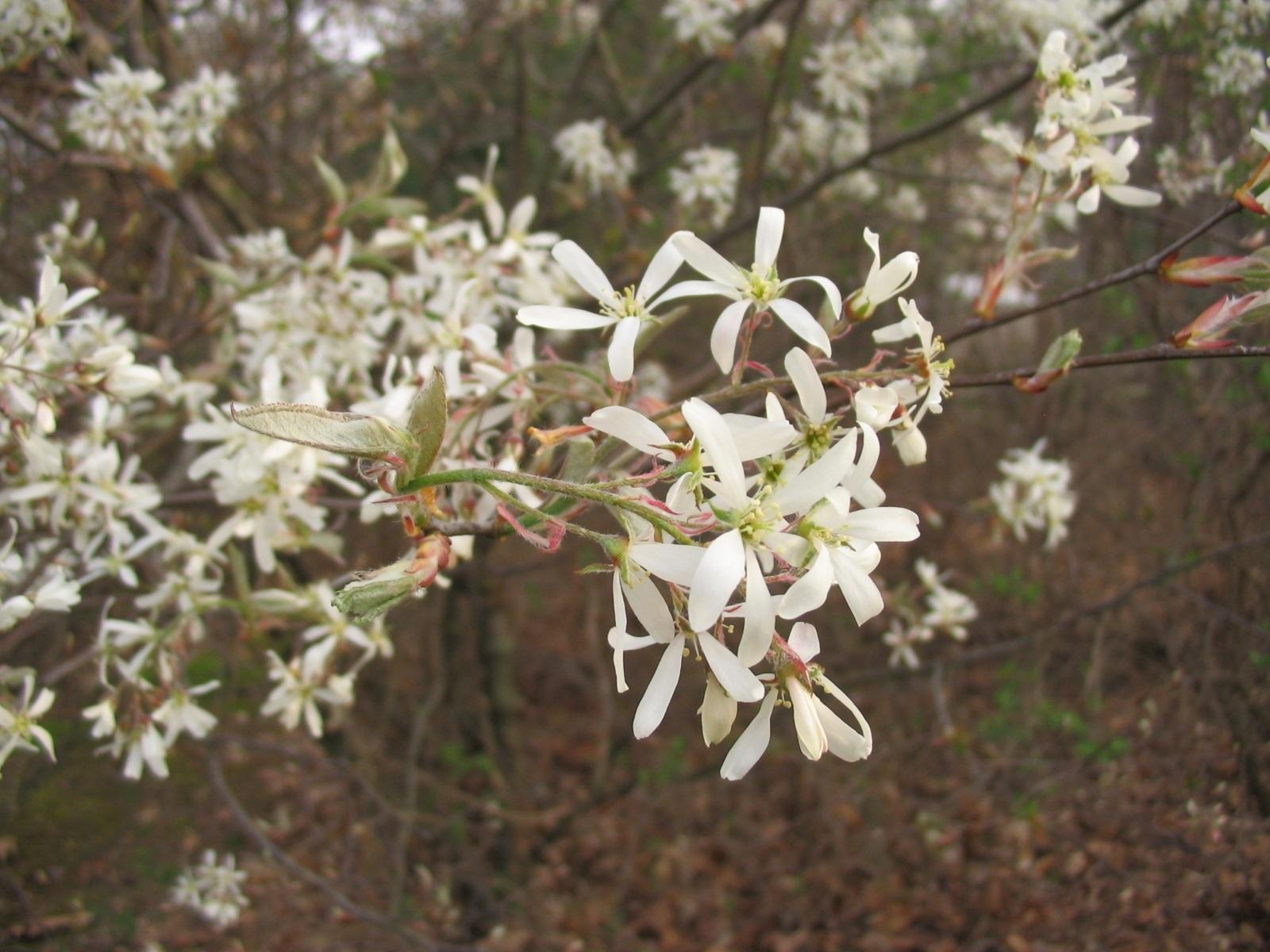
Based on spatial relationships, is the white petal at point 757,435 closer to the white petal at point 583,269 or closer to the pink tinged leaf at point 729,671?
the pink tinged leaf at point 729,671

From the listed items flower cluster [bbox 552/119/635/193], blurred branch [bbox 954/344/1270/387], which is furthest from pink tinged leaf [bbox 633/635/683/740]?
flower cluster [bbox 552/119/635/193]

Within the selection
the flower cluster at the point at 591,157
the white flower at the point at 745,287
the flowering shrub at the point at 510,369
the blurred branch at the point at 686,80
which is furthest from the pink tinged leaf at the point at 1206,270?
the blurred branch at the point at 686,80

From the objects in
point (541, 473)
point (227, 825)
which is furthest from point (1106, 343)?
point (227, 825)

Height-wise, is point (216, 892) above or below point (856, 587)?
below

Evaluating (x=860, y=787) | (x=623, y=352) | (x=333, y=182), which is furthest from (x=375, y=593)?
(x=860, y=787)

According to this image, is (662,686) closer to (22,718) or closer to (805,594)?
(805,594)

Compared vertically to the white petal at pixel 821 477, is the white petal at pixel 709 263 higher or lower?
higher
